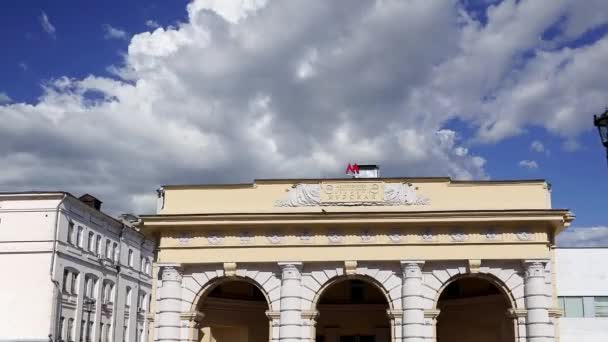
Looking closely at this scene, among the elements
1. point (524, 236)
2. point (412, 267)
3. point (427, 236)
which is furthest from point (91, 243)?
point (524, 236)

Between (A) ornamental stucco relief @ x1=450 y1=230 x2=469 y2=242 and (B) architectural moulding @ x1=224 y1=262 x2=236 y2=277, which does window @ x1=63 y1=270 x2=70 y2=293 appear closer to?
(B) architectural moulding @ x1=224 y1=262 x2=236 y2=277

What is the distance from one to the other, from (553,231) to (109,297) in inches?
1398

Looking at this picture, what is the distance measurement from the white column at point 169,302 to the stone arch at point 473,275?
32.0 ft

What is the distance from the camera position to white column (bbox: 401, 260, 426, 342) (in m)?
27.6

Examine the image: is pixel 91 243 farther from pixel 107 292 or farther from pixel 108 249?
pixel 107 292

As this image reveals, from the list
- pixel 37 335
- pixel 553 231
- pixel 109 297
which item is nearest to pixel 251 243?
pixel 553 231

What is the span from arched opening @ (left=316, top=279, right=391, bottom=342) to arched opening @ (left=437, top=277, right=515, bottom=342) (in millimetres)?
3099

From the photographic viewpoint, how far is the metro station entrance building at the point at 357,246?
27.9 m

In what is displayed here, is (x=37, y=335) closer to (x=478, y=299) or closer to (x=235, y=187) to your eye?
(x=235, y=187)

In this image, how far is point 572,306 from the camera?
3039cm

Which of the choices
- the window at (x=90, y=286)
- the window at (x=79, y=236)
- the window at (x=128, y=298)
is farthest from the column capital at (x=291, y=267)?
the window at (x=128, y=298)

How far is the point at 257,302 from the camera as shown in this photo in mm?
36125

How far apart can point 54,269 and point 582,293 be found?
30373mm

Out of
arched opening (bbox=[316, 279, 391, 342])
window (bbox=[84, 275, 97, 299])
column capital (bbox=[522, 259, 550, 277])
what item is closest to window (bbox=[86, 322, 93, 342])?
window (bbox=[84, 275, 97, 299])
